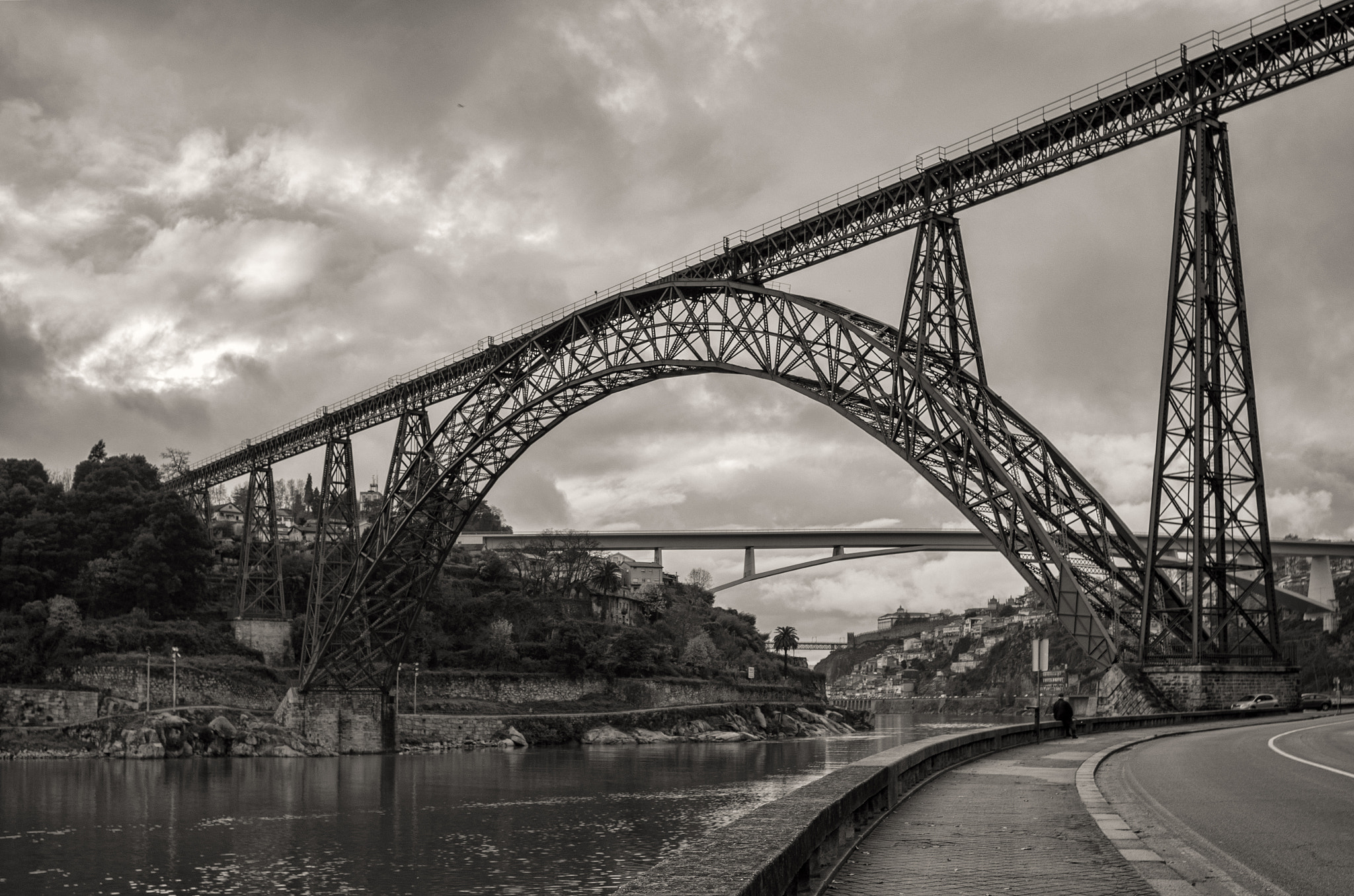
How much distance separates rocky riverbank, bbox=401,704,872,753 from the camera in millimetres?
73375

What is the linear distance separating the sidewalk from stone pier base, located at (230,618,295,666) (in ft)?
220

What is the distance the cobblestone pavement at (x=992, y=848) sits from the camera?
9984 millimetres

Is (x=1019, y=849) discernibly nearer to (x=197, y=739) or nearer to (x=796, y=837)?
(x=796, y=837)

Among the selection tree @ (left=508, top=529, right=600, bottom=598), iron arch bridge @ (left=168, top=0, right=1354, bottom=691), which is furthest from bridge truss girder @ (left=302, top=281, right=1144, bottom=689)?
tree @ (left=508, top=529, right=600, bottom=598)

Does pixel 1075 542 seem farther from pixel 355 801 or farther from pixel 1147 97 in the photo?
pixel 355 801

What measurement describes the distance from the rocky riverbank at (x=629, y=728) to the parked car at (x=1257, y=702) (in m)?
44.5

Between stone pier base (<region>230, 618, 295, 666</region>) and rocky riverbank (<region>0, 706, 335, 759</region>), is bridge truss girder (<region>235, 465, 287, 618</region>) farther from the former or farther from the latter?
rocky riverbank (<region>0, 706, 335, 759</region>)

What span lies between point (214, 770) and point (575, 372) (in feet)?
76.4

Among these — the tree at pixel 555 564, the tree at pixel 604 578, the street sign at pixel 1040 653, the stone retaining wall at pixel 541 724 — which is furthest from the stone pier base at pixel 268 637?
the street sign at pixel 1040 653

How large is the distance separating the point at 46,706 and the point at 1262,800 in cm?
6690

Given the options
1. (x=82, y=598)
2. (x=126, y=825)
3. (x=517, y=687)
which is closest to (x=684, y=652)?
(x=517, y=687)

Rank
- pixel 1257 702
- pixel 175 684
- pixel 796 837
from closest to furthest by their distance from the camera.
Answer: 1. pixel 796 837
2. pixel 1257 702
3. pixel 175 684

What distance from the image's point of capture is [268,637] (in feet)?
259

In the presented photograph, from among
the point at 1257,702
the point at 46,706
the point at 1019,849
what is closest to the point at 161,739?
the point at 46,706
